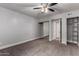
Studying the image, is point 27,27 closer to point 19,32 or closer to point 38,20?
point 19,32

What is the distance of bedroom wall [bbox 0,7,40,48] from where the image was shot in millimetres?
3449

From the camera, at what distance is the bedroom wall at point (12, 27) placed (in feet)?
11.3

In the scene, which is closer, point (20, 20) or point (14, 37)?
point (14, 37)

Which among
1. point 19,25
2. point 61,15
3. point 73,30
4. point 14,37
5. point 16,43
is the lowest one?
point 16,43

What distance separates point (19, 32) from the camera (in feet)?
15.0

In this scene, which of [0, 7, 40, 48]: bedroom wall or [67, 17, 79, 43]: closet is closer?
[0, 7, 40, 48]: bedroom wall

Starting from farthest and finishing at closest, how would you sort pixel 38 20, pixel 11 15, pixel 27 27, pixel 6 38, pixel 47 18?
pixel 38 20 → pixel 47 18 → pixel 27 27 → pixel 11 15 → pixel 6 38

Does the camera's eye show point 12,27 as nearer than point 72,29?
Yes

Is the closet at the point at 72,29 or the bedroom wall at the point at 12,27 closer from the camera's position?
the bedroom wall at the point at 12,27

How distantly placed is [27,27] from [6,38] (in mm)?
1981

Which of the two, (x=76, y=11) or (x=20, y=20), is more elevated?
(x=76, y=11)

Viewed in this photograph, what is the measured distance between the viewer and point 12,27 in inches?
156

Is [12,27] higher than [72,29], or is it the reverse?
[12,27]

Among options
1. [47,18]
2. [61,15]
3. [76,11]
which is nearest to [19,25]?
[47,18]
